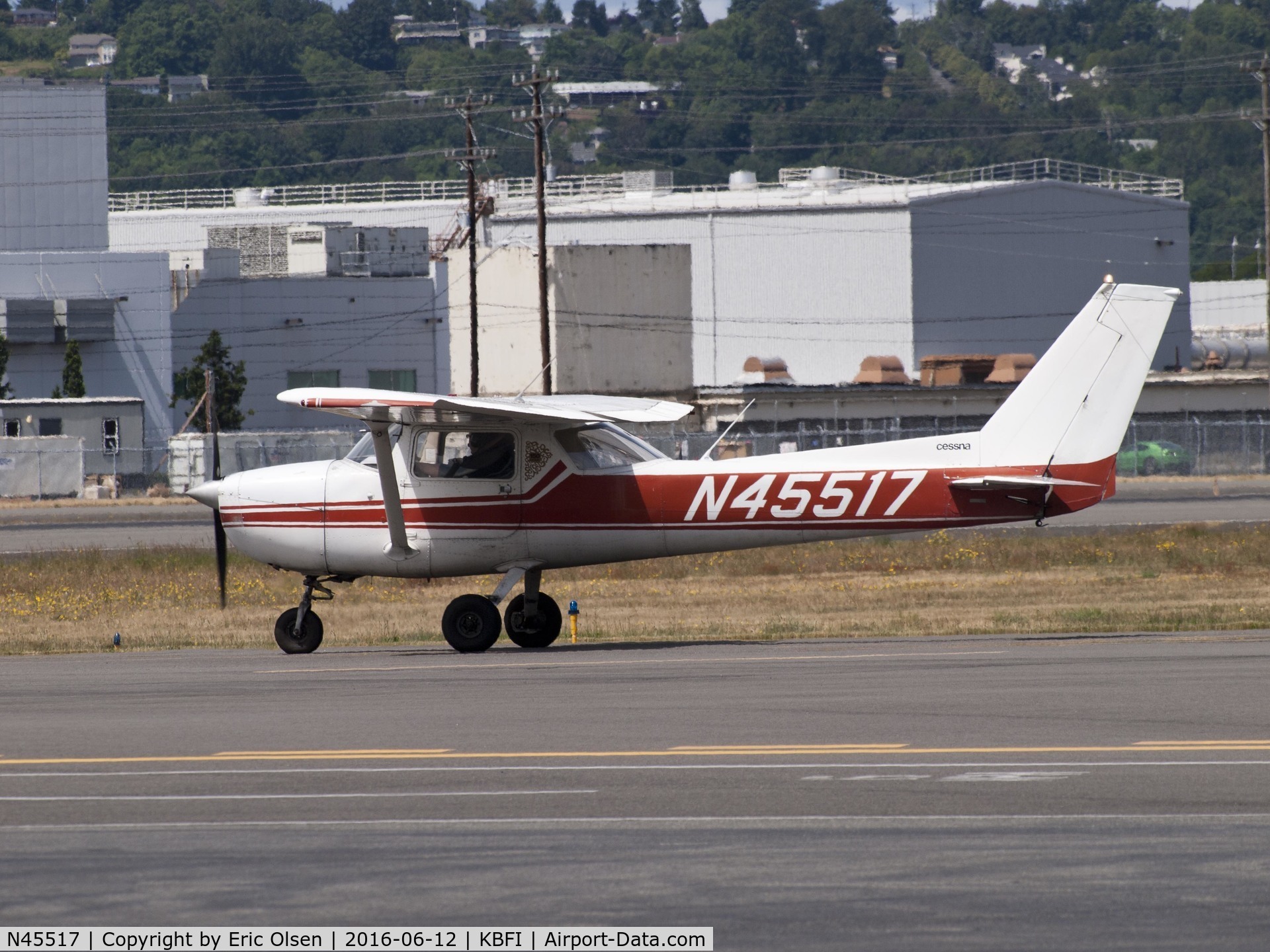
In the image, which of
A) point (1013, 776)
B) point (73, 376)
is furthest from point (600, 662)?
point (73, 376)

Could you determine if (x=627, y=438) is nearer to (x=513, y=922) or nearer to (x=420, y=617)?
(x=420, y=617)

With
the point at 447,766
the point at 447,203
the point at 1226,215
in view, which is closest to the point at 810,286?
the point at 447,203

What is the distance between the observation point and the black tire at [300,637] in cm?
1862

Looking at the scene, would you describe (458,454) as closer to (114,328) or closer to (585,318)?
(114,328)

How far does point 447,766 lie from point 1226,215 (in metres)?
190

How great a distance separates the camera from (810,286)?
86.0 metres

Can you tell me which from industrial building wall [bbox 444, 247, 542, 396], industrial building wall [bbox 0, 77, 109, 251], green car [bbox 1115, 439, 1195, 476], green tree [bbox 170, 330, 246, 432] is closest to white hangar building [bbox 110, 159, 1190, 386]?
industrial building wall [bbox 444, 247, 542, 396]

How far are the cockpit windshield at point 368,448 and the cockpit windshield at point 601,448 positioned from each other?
168 centimetres

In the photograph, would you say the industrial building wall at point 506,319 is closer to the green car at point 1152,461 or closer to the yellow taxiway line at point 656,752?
the green car at point 1152,461

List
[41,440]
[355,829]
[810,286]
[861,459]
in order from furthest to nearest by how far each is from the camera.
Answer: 1. [810,286]
2. [41,440]
3. [861,459]
4. [355,829]

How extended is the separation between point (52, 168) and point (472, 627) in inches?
2601

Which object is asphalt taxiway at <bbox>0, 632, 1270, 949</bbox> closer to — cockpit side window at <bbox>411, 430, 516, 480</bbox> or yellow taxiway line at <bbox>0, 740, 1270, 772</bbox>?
yellow taxiway line at <bbox>0, 740, 1270, 772</bbox>

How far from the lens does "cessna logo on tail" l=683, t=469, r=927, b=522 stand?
17.9 meters

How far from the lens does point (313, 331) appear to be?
258 feet
